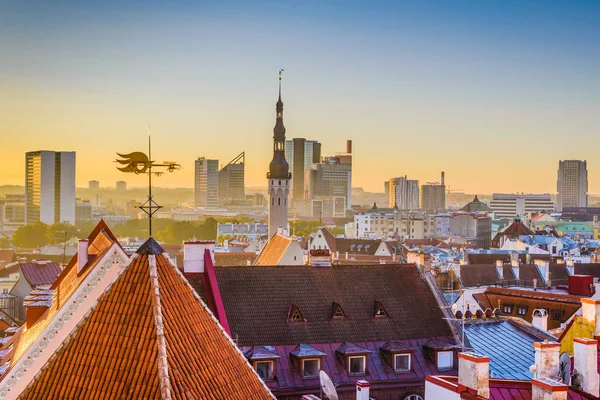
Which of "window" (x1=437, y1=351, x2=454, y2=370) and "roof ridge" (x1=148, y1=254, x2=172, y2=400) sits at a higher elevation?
"roof ridge" (x1=148, y1=254, x2=172, y2=400)

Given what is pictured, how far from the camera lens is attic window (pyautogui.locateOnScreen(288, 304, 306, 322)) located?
97.7 feet

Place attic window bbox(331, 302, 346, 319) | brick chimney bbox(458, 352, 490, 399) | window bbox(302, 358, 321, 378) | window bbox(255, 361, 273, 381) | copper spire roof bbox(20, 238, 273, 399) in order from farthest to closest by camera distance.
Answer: attic window bbox(331, 302, 346, 319) → window bbox(302, 358, 321, 378) → window bbox(255, 361, 273, 381) → brick chimney bbox(458, 352, 490, 399) → copper spire roof bbox(20, 238, 273, 399)

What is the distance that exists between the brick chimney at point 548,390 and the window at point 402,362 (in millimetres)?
13326

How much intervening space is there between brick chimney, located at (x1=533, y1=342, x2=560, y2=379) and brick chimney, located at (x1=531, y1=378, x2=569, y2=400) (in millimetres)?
2148

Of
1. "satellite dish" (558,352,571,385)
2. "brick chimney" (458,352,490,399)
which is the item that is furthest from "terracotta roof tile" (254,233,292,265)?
"brick chimney" (458,352,490,399)

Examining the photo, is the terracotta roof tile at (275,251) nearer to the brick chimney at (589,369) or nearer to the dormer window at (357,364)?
the dormer window at (357,364)

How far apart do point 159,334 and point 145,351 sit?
1.13 feet

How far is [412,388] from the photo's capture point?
28984 mm

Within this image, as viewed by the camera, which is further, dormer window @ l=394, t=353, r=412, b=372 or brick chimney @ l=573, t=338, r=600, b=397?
dormer window @ l=394, t=353, r=412, b=372

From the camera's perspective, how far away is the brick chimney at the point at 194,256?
2522 cm

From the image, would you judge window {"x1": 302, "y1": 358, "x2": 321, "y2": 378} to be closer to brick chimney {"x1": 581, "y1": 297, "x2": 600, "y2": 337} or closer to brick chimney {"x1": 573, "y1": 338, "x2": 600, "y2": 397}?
brick chimney {"x1": 581, "y1": 297, "x2": 600, "y2": 337}

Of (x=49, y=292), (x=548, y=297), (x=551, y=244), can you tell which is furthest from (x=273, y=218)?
(x=49, y=292)

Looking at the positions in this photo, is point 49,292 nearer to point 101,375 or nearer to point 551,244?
point 101,375

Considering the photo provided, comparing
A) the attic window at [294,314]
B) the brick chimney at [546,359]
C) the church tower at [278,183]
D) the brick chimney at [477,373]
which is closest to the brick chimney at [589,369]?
the brick chimney at [546,359]
